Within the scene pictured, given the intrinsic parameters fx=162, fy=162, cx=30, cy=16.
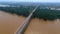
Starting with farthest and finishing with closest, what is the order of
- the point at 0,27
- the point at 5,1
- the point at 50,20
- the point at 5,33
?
the point at 5,1 → the point at 50,20 → the point at 0,27 → the point at 5,33

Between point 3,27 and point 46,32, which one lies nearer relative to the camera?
point 46,32

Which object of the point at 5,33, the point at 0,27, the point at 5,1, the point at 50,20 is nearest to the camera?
the point at 5,33

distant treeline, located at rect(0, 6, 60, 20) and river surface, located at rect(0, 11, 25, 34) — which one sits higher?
river surface, located at rect(0, 11, 25, 34)

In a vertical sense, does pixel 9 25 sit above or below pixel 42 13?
above

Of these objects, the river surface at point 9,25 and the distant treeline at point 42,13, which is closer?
the river surface at point 9,25

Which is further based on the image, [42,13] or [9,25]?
[42,13]

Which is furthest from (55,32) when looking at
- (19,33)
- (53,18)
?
(53,18)

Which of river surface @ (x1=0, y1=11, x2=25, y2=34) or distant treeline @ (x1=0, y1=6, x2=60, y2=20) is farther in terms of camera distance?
distant treeline @ (x1=0, y1=6, x2=60, y2=20)

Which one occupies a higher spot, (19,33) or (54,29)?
(19,33)

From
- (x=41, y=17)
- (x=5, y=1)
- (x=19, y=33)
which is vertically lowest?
(x=5, y=1)

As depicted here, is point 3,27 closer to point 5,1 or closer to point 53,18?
point 53,18

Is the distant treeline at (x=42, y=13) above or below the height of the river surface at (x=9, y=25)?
below
